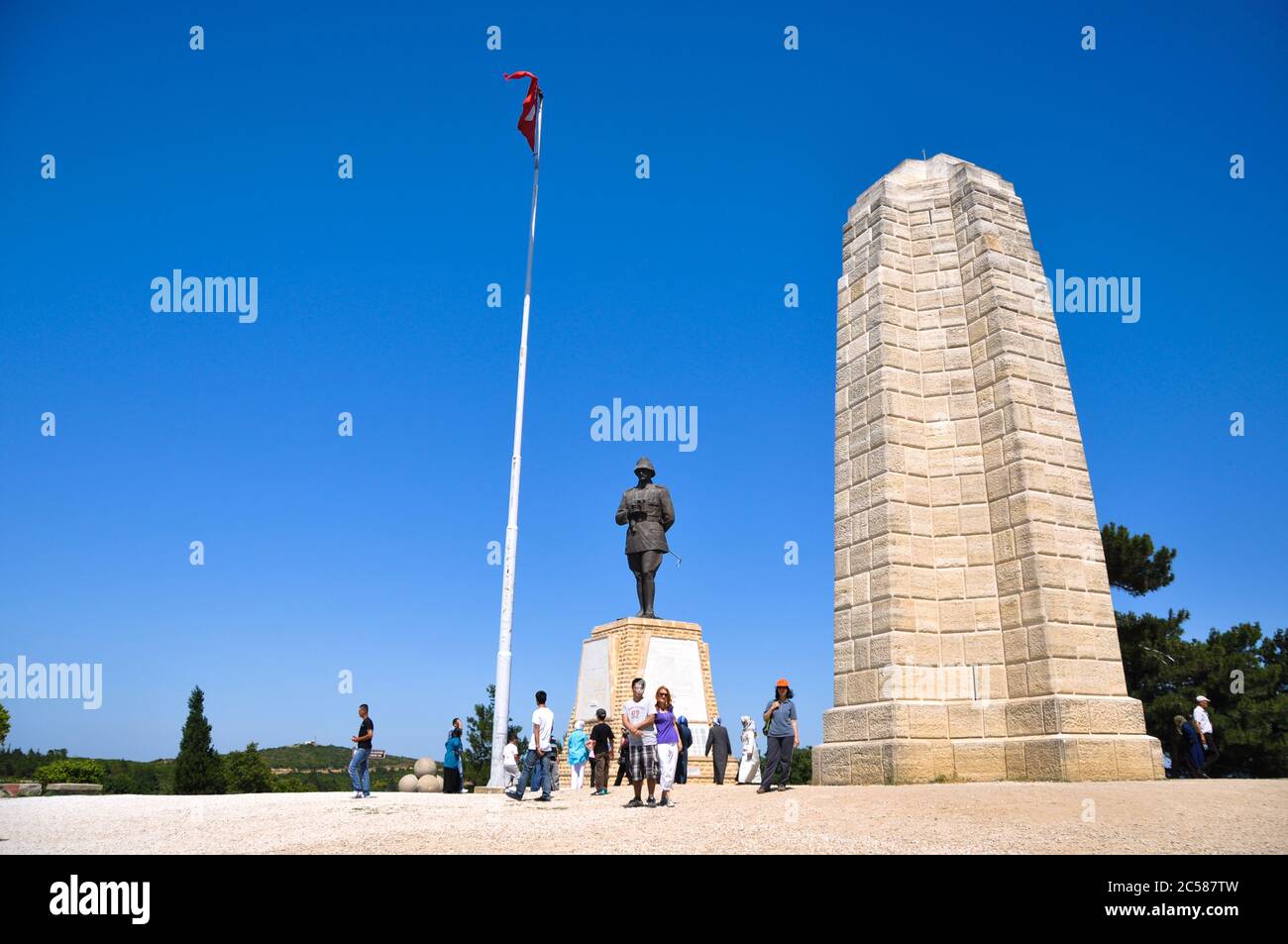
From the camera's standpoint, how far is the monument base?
35.8 ft

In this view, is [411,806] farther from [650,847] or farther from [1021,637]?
[1021,637]

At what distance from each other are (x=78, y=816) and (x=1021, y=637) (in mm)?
12597

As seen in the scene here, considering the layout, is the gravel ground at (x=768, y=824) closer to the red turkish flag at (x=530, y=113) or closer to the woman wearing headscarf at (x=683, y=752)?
the woman wearing headscarf at (x=683, y=752)

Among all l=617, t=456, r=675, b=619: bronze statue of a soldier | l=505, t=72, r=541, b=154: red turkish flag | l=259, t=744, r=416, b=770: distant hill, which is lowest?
l=259, t=744, r=416, b=770: distant hill

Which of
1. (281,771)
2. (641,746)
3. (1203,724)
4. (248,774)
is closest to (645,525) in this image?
(641,746)

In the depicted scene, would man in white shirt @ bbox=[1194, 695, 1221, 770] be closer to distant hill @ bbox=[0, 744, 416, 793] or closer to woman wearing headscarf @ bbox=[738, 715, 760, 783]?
woman wearing headscarf @ bbox=[738, 715, 760, 783]

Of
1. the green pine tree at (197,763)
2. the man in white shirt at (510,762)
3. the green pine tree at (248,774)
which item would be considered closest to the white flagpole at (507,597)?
the man in white shirt at (510,762)

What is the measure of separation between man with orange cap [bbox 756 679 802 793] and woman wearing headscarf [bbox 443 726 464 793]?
22.8 ft

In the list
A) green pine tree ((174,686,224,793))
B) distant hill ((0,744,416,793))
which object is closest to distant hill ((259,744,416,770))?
distant hill ((0,744,416,793))

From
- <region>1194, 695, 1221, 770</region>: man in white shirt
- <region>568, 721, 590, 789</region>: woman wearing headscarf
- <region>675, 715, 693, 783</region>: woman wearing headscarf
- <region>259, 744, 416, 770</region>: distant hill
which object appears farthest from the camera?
<region>259, 744, 416, 770</region>: distant hill

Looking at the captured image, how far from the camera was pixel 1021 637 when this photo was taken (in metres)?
12.0

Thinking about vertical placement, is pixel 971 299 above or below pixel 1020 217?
below

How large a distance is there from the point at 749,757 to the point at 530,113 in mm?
15145

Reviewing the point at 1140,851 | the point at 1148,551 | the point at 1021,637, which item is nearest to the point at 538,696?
the point at 1021,637
